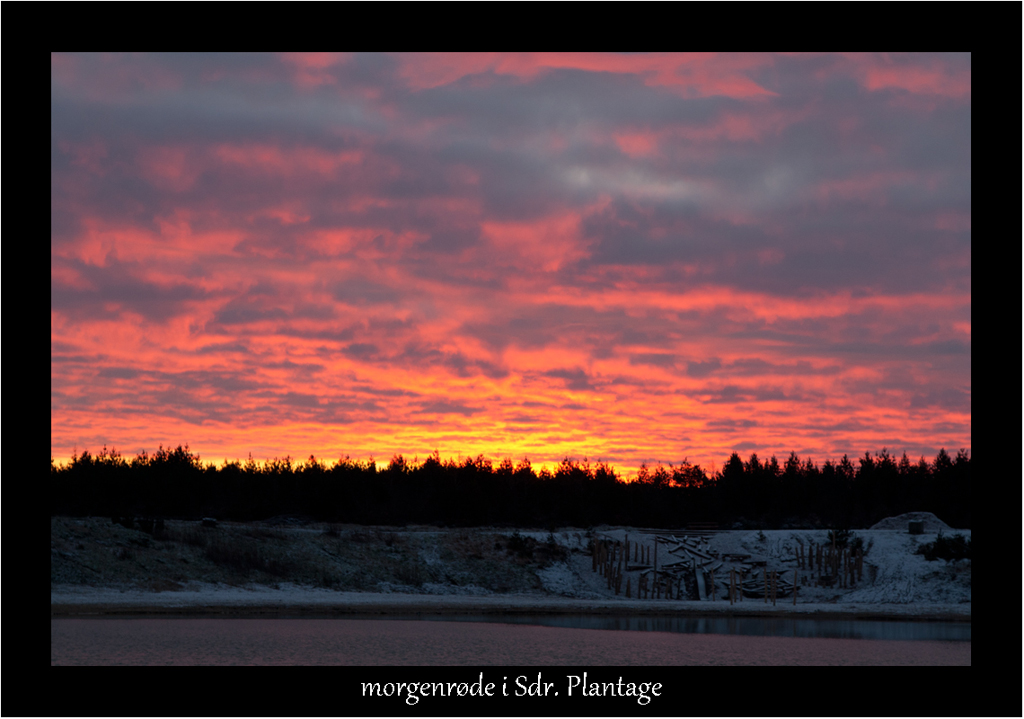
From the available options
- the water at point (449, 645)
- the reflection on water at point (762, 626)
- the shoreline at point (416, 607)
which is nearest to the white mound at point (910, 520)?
the shoreline at point (416, 607)

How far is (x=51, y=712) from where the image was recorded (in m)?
18.4

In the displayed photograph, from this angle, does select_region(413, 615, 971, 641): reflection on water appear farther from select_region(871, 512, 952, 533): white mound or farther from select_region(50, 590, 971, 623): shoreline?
select_region(871, 512, 952, 533): white mound

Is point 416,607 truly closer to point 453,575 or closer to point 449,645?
point 453,575

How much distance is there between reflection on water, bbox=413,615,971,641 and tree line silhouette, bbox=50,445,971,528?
1196 inches

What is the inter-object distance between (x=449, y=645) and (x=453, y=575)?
26.5 metres

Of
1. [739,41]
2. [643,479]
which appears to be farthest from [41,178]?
[643,479]

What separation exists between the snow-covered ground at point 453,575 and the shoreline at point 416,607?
0.36ft

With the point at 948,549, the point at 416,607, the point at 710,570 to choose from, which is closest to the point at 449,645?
the point at 416,607

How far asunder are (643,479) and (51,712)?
302 feet

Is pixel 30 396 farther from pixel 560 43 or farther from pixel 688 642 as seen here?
pixel 688 642

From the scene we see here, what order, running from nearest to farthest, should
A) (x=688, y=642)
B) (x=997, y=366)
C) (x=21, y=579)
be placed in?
(x=21, y=579), (x=997, y=366), (x=688, y=642)

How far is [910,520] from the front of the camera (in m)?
69.4

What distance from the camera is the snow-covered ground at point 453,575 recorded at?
4812cm

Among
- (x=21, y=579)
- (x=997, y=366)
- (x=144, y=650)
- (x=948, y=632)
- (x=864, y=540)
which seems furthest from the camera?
(x=864, y=540)
